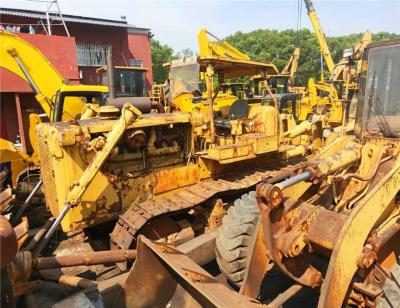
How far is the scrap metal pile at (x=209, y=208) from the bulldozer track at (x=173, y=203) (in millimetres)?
19

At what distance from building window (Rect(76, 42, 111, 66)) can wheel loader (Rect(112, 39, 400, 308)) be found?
16.9 m

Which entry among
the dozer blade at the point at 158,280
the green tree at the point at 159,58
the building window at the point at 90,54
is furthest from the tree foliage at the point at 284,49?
the dozer blade at the point at 158,280

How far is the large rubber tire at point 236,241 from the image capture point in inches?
132

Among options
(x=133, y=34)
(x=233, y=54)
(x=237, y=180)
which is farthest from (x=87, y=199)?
(x=133, y=34)

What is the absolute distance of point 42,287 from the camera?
3578 mm

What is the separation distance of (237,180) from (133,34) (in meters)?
18.1

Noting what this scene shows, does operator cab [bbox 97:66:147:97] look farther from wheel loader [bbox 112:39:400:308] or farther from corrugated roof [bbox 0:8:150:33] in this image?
corrugated roof [bbox 0:8:150:33]

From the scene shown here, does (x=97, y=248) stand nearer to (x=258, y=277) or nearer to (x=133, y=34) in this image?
(x=258, y=277)

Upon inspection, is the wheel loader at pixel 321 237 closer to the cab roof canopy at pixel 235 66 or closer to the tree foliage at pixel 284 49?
the cab roof canopy at pixel 235 66

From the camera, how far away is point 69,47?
567 inches

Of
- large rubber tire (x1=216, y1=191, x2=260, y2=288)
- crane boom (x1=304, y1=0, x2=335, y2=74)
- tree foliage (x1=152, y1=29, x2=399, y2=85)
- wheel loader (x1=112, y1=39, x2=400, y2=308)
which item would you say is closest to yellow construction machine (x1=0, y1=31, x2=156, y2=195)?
large rubber tire (x1=216, y1=191, x2=260, y2=288)

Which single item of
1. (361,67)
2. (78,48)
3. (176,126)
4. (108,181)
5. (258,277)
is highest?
(78,48)

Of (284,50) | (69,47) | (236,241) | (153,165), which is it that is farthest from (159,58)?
(236,241)

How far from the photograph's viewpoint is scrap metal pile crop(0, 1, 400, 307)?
2572mm
